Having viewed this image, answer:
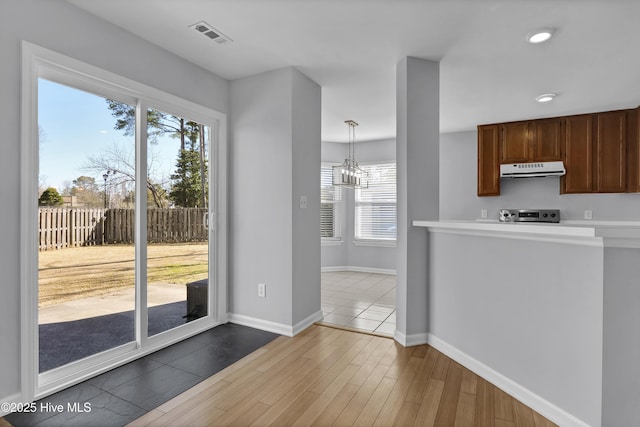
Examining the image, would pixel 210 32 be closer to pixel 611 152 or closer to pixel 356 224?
pixel 356 224

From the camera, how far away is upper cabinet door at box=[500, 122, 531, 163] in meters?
4.83

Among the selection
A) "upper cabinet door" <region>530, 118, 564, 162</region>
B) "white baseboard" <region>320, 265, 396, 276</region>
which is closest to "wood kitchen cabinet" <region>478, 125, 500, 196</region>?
"upper cabinet door" <region>530, 118, 564, 162</region>

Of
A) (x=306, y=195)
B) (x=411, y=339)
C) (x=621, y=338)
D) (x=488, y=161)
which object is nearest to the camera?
(x=621, y=338)

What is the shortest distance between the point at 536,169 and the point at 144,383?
522 centimetres

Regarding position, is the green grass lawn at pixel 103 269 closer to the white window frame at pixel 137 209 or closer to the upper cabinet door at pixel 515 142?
the white window frame at pixel 137 209

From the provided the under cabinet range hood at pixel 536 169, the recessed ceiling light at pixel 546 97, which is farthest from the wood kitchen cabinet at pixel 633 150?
the recessed ceiling light at pixel 546 97

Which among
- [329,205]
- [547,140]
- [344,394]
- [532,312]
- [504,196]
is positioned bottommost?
[344,394]

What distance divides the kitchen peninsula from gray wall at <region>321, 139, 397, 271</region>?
3.54 m

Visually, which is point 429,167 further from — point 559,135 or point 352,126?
point 559,135

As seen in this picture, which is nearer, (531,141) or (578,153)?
(578,153)

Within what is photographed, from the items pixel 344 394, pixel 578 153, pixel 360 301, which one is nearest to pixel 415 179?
pixel 344 394

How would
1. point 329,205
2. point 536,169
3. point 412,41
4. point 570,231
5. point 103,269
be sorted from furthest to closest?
1. point 329,205
2. point 536,169
3. point 412,41
4. point 103,269
5. point 570,231

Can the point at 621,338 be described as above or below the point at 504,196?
below

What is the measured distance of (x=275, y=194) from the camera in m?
3.16
